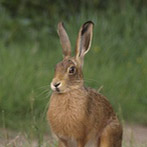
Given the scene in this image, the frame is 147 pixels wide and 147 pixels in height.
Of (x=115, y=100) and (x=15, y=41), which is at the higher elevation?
(x=15, y=41)

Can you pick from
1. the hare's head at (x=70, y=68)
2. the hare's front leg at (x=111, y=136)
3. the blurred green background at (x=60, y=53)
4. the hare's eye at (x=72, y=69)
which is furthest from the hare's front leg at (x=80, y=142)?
the blurred green background at (x=60, y=53)

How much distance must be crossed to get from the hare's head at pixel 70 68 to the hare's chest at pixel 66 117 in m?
0.10

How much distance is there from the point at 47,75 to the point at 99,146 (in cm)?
321

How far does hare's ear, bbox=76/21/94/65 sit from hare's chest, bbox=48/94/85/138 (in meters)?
0.40

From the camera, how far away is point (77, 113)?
4535 millimetres

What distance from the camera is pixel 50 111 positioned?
14.9 feet

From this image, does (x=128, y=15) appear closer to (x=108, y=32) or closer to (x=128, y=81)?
(x=108, y=32)

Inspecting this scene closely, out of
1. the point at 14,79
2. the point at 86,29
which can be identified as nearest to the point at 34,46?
the point at 14,79

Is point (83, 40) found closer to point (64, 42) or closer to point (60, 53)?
point (64, 42)

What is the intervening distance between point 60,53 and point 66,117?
14.5ft

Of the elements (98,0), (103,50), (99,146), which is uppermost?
(98,0)

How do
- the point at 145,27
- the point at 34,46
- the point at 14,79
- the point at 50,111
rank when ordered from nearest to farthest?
the point at 50,111
the point at 14,79
the point at 34,46
the point at 145,27

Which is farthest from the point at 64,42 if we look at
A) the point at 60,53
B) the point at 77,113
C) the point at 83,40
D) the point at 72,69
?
the point at 60,53

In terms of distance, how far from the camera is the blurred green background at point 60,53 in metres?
7.38
